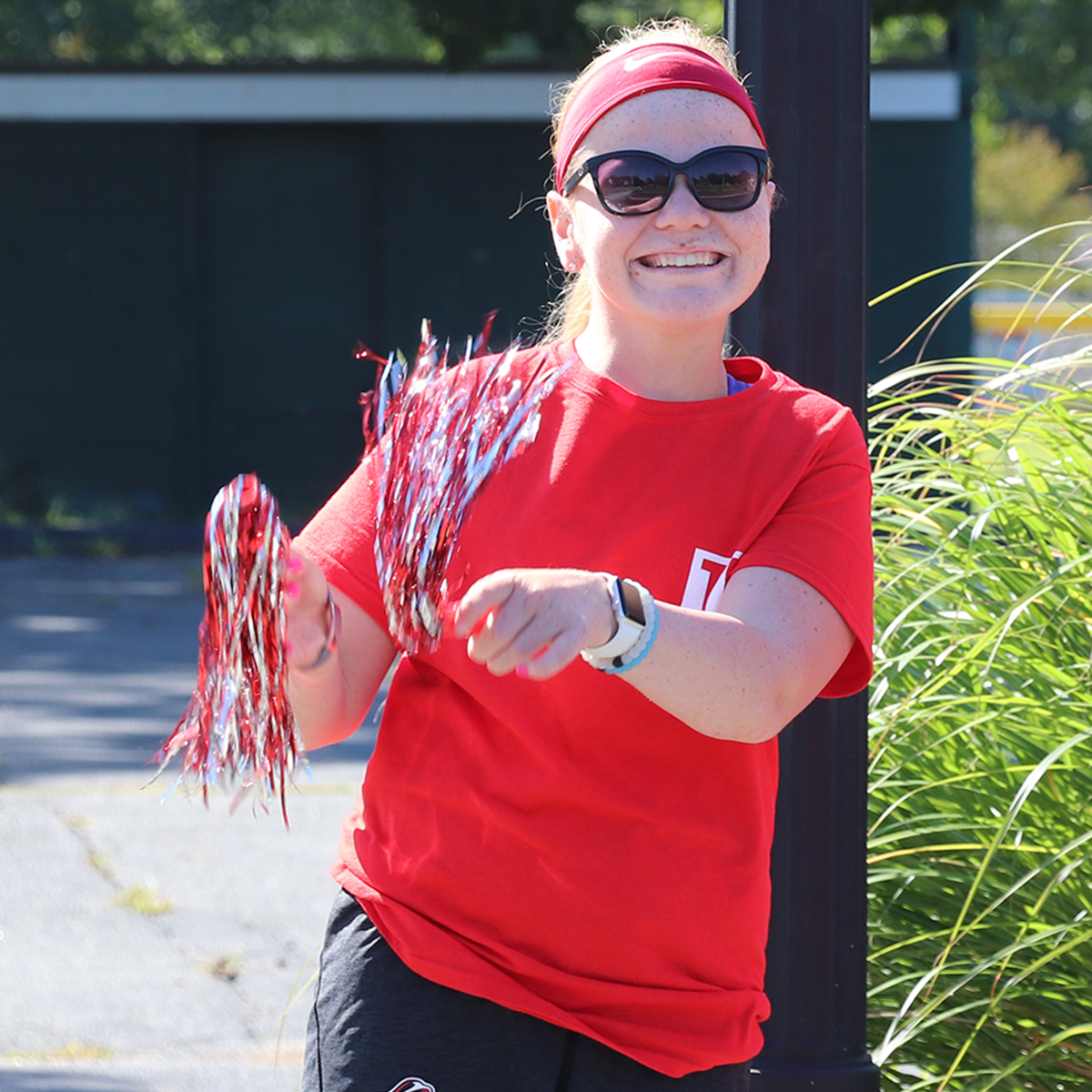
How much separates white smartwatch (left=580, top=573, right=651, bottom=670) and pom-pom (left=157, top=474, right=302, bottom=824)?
0.39 meters

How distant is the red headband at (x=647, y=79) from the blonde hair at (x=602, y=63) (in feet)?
0.08

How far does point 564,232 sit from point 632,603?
2.05 feet

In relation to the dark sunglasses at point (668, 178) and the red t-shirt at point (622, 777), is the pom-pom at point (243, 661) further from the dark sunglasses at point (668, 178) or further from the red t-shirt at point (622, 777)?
the dark sunglasses at point (668, 178)

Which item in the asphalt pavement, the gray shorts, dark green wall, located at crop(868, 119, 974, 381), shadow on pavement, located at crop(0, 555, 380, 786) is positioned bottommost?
the asphalt pavement

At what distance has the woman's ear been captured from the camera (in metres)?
1.97

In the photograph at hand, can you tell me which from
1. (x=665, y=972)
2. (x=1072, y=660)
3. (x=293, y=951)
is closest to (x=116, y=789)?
(x=293, y=951)

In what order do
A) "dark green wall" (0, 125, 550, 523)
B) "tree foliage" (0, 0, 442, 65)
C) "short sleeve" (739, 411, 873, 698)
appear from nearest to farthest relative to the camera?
"short sleeve" (739, 411, 873, 698)
"dark green wall" (0, 125, 550, 523)
"tree foliage" (0, 0, 442, 65)

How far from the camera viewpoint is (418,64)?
1341 centimetres

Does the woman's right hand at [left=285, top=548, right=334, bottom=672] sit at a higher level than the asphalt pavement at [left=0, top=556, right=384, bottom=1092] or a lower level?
higher

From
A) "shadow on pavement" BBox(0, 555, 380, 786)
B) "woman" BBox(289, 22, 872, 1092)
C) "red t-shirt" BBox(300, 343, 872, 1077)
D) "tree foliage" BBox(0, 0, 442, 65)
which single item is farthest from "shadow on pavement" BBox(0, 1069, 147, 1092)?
"tree foliage" BBox(0, 0, 442, 65)

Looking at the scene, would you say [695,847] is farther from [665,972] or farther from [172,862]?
[172,862]

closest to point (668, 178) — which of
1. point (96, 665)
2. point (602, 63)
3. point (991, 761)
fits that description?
point (602, 63)

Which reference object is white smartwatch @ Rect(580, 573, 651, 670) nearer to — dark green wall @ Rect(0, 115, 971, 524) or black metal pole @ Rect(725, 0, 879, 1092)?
black metal pole @ Rect(725, 0, 879, 1092)

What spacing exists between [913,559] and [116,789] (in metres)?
3.92
